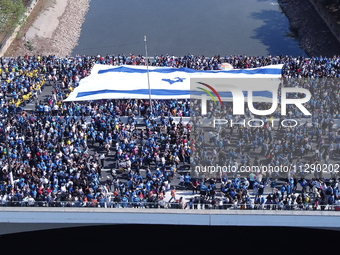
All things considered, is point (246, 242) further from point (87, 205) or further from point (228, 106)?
point (228, 106)

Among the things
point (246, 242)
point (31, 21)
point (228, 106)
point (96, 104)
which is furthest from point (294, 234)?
point (31, 21)

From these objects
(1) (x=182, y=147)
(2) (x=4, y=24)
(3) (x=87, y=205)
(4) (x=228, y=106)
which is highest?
Result: (2) (x=4, y=24)

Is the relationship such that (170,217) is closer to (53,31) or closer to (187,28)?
(53,31)

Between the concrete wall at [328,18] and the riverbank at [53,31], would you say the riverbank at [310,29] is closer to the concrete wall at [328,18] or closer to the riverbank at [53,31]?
the concrete wall at [328,18]

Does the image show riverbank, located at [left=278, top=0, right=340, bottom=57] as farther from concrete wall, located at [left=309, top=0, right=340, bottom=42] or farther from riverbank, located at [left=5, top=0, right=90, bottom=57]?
riverbank, located at [left=5, top=0, right=90, bottom=57]

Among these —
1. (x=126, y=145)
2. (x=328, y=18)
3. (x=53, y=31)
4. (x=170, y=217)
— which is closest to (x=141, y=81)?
(x=126, y=145)
